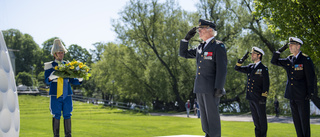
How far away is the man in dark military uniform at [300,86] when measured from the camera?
6297mm

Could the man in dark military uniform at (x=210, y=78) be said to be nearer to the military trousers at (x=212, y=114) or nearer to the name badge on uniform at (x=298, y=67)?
the military trousers at (x=212, y=114)

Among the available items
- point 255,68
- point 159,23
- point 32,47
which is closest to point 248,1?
point 159,23

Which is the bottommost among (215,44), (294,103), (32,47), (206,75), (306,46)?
(294,103)

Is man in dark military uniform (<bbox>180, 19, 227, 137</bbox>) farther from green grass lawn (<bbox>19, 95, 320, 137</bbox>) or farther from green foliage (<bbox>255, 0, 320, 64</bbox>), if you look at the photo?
green foliage (<bbox>255, 0, 320, 64</bbox>)

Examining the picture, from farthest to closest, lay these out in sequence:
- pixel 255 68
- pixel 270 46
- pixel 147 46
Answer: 1. pixel 147 46
2. pixel 270 46
3. pixel 255 68

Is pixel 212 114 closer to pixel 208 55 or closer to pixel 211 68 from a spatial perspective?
pixel 211 68

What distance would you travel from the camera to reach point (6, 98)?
319 cm

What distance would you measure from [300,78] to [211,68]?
262 centimetres

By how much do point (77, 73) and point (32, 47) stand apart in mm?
77738

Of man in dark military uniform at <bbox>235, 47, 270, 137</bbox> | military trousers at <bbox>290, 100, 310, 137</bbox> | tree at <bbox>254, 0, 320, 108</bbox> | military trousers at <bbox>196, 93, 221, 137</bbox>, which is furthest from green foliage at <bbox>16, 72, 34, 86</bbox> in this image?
military trousers at <bbox>196, 93, 221, 137</bbox>

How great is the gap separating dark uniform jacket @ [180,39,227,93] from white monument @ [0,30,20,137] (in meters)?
2.67

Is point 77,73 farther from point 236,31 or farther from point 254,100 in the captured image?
point 236,31

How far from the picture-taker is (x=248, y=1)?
2875cm

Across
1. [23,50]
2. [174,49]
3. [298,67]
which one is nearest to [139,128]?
[298,67]
